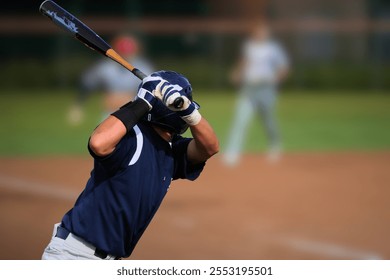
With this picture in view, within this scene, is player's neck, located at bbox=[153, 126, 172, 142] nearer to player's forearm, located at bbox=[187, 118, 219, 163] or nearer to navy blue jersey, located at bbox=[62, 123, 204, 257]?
navy blue jersey, located at bbox=[62, 123, 204, 257]

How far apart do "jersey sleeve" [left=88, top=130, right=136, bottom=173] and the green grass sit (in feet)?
37.6

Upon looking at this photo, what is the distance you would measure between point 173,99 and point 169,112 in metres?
0.26

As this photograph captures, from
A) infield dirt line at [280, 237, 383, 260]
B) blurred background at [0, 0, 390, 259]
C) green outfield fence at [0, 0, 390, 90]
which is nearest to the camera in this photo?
infield dirt line at [280, 237, 383, 260]

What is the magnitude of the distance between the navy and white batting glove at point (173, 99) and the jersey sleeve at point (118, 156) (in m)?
0.31

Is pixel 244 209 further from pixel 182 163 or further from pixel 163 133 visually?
pixel 163 133

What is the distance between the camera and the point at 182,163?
16.0ft

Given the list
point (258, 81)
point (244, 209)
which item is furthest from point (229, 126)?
point (244, 209)

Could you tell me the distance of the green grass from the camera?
1722cm

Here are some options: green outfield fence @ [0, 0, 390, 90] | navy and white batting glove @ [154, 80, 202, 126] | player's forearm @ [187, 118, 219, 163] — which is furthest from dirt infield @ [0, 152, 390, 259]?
green outfield fence @ [0, 0, 390, 90]

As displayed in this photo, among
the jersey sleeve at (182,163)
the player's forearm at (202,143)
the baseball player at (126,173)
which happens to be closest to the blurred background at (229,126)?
the jersey sleeve at (182,163)

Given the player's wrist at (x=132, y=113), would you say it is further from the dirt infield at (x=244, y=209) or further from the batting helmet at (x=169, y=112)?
the dirt infield at (x=244, y=209)

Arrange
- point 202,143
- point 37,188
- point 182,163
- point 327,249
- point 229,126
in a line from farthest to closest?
point 229,126, point 37,188, point 327,249, point 182,163, point 202,143

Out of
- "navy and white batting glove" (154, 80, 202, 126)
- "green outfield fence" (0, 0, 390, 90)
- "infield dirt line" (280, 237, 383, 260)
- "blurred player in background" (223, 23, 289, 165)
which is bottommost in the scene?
"navy and white batting glove" (154, 80, 202, 126)

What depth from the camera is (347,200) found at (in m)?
11.2
